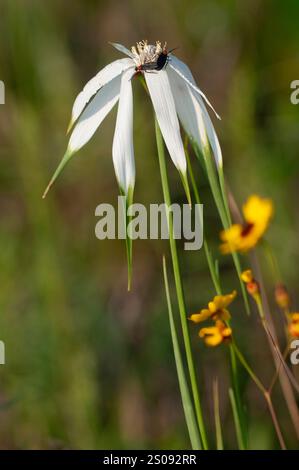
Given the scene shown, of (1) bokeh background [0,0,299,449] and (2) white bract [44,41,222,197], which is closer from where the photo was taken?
(2) white bract [44,41,222,197]

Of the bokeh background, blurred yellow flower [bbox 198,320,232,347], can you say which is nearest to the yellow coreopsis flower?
blurred yellow flower [bbox 198,320,232,347]

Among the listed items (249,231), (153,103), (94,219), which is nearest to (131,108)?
(153,103)

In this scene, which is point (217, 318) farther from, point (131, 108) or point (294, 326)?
point (131, 108)

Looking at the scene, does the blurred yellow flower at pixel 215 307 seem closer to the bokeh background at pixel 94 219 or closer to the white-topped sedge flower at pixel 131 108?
the white-topped sedge flower at pixel 131 108

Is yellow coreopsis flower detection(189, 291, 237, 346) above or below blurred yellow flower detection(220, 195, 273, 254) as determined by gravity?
below

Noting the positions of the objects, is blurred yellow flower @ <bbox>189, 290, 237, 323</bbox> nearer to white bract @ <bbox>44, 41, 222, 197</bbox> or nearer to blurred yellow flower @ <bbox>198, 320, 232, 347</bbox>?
blurred yellow flower @ <bbox>198, 320, 232, 347</bbox>

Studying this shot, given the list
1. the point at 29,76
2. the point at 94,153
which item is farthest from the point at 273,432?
the point at 29,76

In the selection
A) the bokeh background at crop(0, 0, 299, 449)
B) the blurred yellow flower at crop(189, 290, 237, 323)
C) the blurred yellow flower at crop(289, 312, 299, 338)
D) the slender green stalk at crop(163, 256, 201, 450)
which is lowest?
the slender green stalk at crop(163, 256, 201, 450)

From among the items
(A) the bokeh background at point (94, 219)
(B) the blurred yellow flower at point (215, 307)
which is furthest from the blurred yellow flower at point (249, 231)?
(A) the bokeh background at point (94, 219)

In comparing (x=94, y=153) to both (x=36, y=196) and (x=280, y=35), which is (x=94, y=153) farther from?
(x=280, y=35)
